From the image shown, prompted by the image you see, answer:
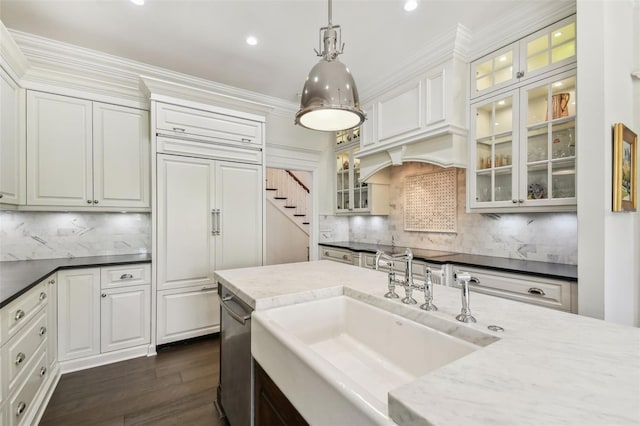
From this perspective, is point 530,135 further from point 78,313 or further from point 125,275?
point 78,313

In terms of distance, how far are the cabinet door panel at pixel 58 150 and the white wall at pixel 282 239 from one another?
3.65m

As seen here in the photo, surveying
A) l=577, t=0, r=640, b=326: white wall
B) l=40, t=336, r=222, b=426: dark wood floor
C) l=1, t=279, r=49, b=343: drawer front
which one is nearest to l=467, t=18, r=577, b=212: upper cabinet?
l=577, t=0, r=640, b=326: white wall

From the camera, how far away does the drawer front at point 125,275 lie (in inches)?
104

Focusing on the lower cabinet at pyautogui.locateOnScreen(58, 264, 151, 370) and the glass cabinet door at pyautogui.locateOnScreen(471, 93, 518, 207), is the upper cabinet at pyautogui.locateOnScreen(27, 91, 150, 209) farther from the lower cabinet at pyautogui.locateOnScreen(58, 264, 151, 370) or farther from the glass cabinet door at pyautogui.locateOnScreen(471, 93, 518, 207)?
the glass cabinet door at pyautogui.locateOnScreen(471, 93, 518, 207)

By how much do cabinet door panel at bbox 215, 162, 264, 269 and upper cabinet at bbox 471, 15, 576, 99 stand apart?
100 inches

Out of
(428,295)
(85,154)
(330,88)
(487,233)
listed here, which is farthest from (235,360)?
(487,233)

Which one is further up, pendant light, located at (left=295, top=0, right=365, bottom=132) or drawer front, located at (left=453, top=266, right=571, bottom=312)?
pendant light, located at (left=295, top=0, right=365, bottom=132)

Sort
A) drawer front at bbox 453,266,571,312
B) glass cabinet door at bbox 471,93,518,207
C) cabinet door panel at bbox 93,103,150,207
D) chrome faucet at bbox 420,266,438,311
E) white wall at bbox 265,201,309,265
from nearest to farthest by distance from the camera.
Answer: chrome faucet at bbox 420,266,438,311, drawer front at bbox 453,266,571,312, glass cabinet door at bbox 471,93,518,207, cabinet door panel at bbox 93,103,150,207, white wall at bbox 265,201,309,265

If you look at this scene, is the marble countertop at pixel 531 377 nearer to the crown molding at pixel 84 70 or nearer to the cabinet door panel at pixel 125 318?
the cabinet door panel at pixel 125 318

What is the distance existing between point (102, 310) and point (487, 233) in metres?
3.86

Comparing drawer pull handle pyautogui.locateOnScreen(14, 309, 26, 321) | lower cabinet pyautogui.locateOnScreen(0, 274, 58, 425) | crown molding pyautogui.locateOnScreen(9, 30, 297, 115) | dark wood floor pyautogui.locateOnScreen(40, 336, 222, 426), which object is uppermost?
crown molding pyautogui.locateOnScreen(9, 30, 297, 115)

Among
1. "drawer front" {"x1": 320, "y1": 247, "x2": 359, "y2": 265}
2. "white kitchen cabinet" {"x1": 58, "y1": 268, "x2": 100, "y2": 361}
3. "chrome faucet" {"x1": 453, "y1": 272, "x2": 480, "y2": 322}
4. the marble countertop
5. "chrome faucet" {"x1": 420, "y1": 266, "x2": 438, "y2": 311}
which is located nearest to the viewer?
the marble countertop

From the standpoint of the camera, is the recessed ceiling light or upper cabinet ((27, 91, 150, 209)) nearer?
the recessed ceiling light

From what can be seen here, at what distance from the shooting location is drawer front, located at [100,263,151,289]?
265 centimetres
